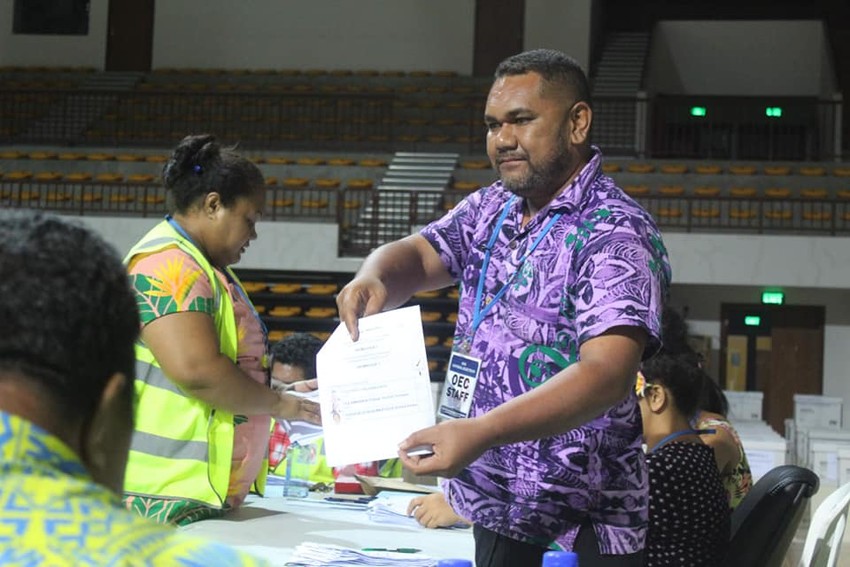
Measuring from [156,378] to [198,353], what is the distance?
0.43ft

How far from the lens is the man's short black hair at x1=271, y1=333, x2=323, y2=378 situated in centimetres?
505

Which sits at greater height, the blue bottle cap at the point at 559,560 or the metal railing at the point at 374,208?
the metal railing at the point at 374,208

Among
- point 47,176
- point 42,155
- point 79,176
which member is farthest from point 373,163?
point 42,155

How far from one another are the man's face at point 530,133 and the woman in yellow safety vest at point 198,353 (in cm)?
77

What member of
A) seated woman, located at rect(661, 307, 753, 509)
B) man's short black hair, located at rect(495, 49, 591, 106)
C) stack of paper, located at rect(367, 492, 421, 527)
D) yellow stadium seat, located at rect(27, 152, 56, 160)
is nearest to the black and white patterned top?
seated woman, located at rect(661, 307, 753, 509)

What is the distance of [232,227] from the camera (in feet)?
8.28

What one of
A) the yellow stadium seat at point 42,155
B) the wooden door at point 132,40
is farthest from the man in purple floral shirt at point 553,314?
the wooden door at point 132,40

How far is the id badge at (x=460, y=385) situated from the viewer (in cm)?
190

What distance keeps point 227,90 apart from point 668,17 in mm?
7553


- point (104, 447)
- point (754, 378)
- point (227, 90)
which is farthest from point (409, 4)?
point (104, 447)

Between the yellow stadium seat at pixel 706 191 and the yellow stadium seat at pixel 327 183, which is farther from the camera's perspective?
the yellow stadium seat at pixel 327 183

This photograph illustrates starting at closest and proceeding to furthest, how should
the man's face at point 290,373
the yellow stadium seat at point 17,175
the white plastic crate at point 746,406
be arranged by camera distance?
the man's face at point 290,373 → the white plastic crate at point 746,406 → the yellow stadium seat at point 17,175

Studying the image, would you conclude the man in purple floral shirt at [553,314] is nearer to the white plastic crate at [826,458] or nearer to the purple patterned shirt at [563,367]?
the purple patterned shirt at [563,367]

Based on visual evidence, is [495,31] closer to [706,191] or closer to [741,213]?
[706,191]
